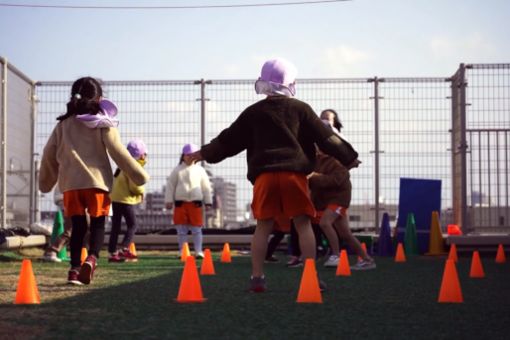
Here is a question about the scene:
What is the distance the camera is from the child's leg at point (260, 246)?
6.79 meters

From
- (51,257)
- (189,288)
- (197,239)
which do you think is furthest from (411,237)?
(189,288)

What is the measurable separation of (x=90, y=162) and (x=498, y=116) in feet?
27.1

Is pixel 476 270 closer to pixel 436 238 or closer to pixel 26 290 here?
pixel 26 290

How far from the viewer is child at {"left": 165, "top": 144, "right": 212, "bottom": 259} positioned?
1306cm

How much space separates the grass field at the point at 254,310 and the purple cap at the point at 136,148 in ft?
15.0

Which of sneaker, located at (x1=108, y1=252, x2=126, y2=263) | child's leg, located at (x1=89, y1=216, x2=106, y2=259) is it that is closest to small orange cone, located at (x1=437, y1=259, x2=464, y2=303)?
child's leg, located at (x1=89, y1=216, x2=106, y2=259)

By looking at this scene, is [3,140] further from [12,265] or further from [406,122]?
[406,122]

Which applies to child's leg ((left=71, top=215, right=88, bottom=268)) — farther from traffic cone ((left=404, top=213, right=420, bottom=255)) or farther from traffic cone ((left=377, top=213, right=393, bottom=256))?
traffic cone ((left=404, top=213, right=420, bottom=255))

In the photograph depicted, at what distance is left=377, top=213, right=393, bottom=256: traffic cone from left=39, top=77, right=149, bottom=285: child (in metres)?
7.15

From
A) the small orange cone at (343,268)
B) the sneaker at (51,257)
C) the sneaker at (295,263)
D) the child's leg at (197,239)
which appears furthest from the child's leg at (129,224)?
the small orange cone at (343,268)

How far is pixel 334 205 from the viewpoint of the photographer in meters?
10.2

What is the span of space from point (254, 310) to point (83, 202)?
2430 millimetres

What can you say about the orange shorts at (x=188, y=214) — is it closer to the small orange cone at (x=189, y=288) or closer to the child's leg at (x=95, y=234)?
the child's leg at (x=95, y=234)

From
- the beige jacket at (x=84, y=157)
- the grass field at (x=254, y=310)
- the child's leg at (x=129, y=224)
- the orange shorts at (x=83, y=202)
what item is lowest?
the grass field at (x=254, y=310)
